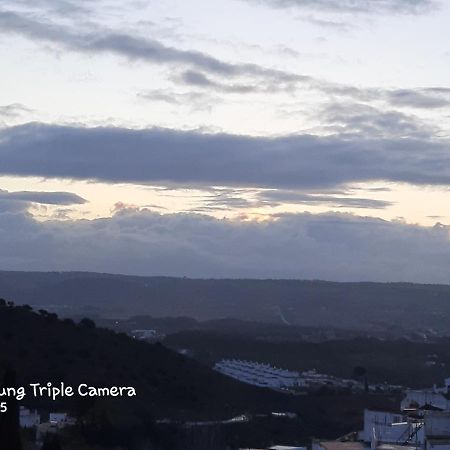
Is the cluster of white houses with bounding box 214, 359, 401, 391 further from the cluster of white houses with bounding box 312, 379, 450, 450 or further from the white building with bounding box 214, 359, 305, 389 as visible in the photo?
the cluster of white houses with bounding box 312, 379, 450, 450

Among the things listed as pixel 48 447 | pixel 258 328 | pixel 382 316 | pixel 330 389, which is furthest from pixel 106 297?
pixel 48 447

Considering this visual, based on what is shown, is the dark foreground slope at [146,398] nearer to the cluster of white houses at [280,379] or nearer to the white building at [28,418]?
the white building at [28,418]

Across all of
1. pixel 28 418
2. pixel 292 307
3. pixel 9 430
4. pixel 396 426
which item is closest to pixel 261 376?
pixel 28 418

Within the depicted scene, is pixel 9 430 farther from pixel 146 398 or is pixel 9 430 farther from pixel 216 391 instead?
pixel 216 391

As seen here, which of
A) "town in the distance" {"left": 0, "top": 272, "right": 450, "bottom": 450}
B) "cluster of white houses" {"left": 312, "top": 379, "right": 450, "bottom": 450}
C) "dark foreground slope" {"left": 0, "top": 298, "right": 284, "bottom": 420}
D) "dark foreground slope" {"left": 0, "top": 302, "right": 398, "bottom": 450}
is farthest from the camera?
"dark foreground slope" {"left": 0, "top": 298, "right": 284, "bottom": 420}

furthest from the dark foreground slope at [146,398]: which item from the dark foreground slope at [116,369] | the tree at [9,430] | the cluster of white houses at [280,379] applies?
the tree at [9,430]

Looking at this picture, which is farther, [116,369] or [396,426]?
[116,369]

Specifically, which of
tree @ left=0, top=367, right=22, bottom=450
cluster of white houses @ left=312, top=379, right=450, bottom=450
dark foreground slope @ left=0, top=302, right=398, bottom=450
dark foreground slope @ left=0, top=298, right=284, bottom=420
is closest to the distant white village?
cluster of white houses @ left=312, top=379, right=450, bottom=450

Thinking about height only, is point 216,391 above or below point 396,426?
below

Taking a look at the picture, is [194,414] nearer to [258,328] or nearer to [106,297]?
[258,328]
